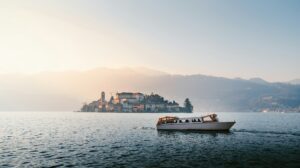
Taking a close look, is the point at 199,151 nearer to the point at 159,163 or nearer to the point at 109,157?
the point at 159,163

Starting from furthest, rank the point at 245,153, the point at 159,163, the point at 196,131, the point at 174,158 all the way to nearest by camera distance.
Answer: the point at 196,131 → the point at 245,153 → the point at 174,158 → the point at 159,163

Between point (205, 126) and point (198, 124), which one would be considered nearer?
point (205, 126)

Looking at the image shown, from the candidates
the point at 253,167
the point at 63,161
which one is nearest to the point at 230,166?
the point at 253,167

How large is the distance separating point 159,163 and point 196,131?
42.9 meters

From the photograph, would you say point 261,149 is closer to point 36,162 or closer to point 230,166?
point 230,166

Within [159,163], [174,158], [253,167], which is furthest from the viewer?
[174,158]

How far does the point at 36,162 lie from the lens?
3447cm

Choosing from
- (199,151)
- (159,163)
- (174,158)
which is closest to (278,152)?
(199,151)

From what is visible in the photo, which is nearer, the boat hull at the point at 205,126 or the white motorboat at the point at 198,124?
the boat hull at the point at 205,126

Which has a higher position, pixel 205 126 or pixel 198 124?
pixel 198 124

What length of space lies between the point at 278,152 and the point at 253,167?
12.2 m

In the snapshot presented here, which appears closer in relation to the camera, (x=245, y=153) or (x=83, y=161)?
(x=83, y=161)

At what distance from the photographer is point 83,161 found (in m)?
35.0

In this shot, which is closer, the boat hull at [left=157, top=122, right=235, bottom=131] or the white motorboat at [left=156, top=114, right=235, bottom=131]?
the boat hull at [left=157, top=122, right=235, bottom=131]
